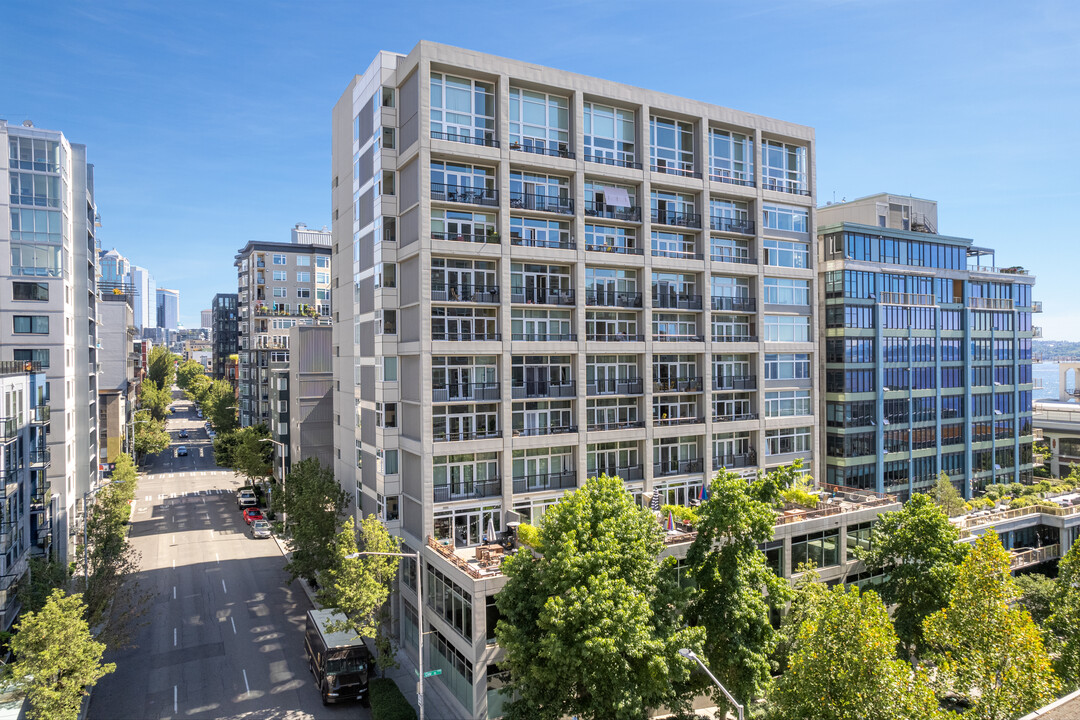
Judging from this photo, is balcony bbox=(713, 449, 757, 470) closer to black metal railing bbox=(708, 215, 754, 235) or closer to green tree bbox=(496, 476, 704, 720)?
black metal railing bbox=(708, 215, 754, 235)

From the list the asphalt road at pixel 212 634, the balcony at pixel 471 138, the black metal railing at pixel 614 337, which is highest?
the balcony at pixel 471 138

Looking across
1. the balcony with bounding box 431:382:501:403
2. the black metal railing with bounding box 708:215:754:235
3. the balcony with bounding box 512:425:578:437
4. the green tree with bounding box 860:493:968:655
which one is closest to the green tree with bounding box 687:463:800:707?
the green tree with bounding box 860:493:968:655

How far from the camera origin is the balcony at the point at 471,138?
124ft

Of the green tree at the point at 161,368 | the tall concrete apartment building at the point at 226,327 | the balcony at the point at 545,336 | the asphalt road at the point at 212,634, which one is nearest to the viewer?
the asphalt road at the point at 212,634

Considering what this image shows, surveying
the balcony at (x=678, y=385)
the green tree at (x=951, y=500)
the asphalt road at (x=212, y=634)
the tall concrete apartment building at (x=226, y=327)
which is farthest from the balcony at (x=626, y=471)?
the tall concrete apartment building at (x=226, y=327)

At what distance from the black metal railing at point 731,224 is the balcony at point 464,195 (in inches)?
631

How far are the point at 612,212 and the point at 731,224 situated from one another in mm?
9993

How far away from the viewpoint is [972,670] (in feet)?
70.1

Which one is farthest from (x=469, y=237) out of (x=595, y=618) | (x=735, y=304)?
(x=595, y=618)

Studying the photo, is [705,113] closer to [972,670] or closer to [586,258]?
[586,258]

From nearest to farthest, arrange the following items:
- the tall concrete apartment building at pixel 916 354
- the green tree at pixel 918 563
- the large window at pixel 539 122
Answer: the green tree at pixel 918 563 → the large window at pixel 539 122 → the tall concrete apartment building at pixel 916 354

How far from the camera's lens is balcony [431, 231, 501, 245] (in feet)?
123

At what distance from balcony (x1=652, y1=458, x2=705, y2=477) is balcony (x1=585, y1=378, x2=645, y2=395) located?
5219 millimetres

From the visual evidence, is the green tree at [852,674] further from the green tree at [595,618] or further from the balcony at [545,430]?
the balcony at [545,430]
